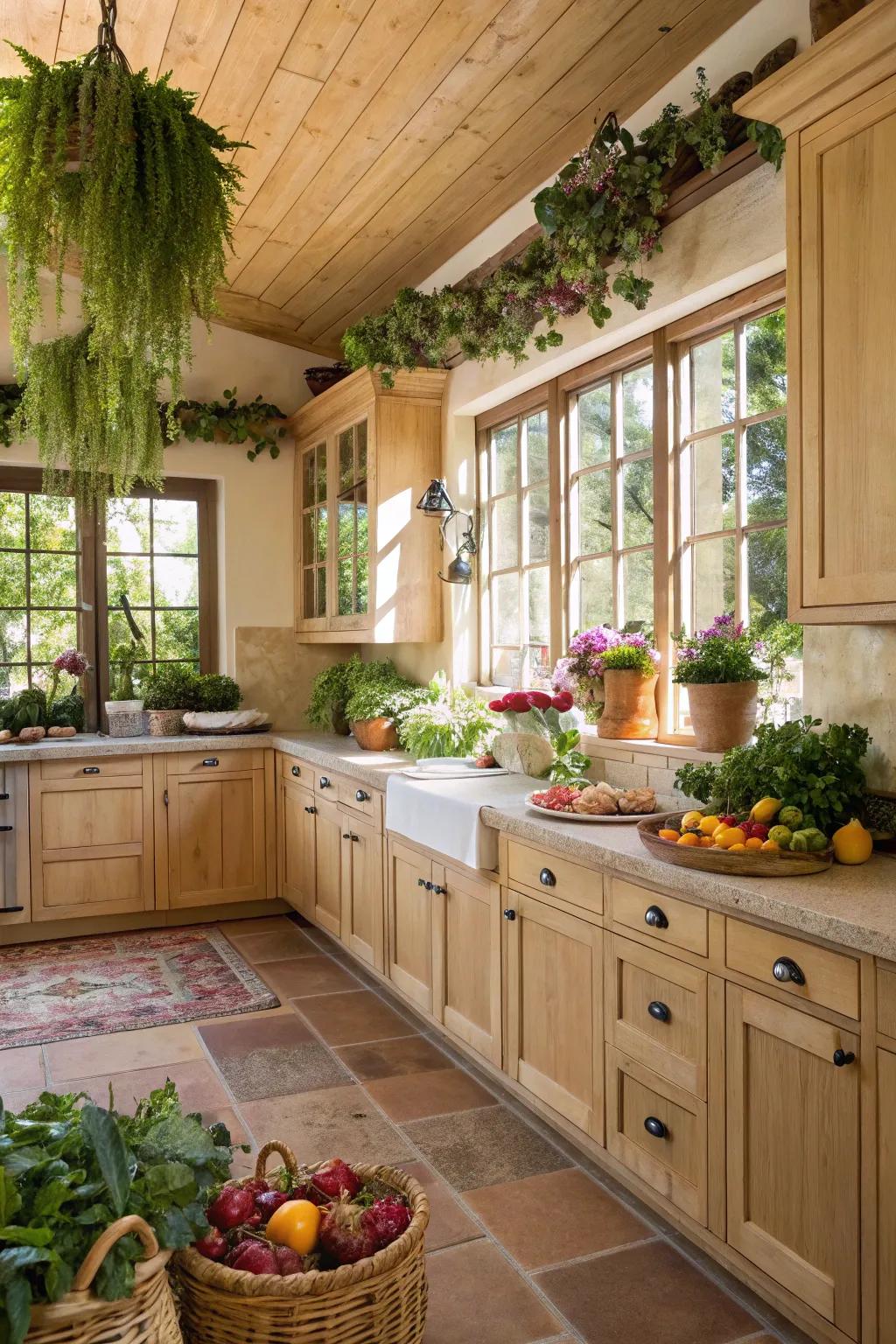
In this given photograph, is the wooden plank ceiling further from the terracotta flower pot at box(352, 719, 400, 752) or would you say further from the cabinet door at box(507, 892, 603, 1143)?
the cabinet door at box(507, 892, 603, 1143)

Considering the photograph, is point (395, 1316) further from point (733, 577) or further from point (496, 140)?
point (496, 140)

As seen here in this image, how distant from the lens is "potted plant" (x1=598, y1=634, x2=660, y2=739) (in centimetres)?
343

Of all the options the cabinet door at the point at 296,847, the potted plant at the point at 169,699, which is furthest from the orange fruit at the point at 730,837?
the potted plant at the point at 169,699

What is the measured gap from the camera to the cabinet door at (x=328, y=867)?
15.1ft

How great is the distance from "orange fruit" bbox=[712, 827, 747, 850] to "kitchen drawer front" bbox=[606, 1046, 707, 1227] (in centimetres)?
54

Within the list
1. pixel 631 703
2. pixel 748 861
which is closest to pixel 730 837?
pixel 748 861

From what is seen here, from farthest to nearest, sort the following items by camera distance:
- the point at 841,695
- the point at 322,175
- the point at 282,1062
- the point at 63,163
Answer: the point at 322,175 → the point at 282,1062 → the point at 841,695 → the point at 63,163

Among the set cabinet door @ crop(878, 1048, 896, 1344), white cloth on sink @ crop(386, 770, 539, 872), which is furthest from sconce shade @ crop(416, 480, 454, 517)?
cabinet door @ crop(878, 1048, 896, 1344)

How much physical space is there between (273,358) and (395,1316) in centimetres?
508

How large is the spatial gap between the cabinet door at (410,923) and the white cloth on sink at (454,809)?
0.33ft

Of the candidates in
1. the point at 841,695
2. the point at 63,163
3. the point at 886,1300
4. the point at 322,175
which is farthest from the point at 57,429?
the point at 886,1300

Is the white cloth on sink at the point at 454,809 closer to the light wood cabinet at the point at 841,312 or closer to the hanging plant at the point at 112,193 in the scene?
the light wood cabinet at the point at 841,312

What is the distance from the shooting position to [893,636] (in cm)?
245

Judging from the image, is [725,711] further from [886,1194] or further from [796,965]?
[886,1194]
